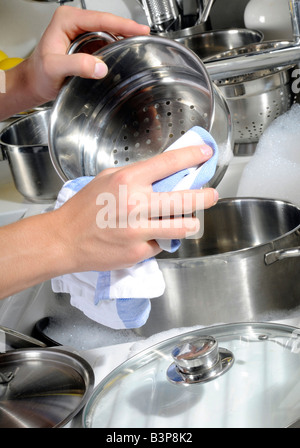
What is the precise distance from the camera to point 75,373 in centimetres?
73

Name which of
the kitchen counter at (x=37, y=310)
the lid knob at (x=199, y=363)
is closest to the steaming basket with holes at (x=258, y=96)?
the kitchen counter at (x=37, y=310)

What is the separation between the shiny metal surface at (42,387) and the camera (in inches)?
26.3

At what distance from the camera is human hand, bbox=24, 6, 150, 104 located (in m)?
0.85

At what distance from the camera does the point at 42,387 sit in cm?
73

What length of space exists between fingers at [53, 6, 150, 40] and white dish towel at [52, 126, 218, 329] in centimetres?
26

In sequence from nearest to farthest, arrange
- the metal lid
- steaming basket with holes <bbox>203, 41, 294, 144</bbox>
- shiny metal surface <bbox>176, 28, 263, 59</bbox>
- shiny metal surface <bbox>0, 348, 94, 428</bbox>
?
1. the metal lid
2. shiny metal surface <bbox>0, 348, 94, 428</bbox>
3. steaming basket with holes <bbox>203, 41, 294, 144</bbox>
4. shiny metal surface <bbox>176, 28, 263, 59</bbox>

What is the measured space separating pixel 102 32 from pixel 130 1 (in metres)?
1.23

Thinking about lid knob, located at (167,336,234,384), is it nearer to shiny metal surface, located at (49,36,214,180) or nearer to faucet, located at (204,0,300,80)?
shiny metal surface, located at (49,36,214,180)

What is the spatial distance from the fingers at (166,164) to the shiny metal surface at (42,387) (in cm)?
24

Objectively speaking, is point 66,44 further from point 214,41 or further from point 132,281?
point 214,41

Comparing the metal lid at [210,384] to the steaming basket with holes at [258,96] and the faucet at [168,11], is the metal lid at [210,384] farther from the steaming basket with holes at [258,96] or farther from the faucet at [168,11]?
the faucet at [168,11]

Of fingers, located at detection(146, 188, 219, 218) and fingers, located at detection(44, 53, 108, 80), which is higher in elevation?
fingers, located at detection(44, 53, 108, 80)

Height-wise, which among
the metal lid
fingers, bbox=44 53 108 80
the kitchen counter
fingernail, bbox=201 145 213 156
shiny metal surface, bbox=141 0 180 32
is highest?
fingers, bbox=44 53 108 80

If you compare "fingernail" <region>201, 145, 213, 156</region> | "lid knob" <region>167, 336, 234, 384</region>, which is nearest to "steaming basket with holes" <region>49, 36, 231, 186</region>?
"fingernail" <region>201, 145, 213, 156</region>
